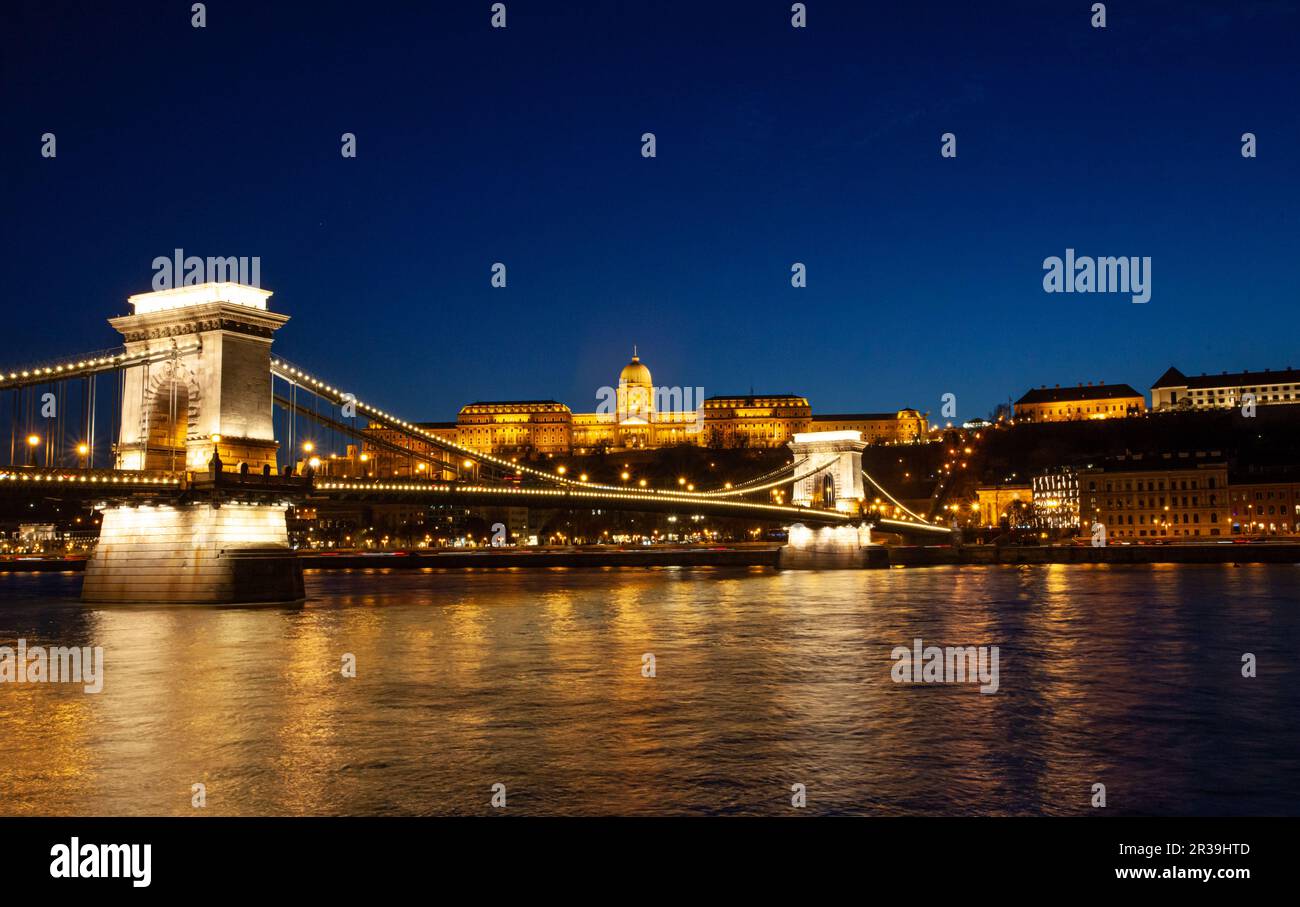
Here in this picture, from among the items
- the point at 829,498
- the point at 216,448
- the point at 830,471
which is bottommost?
the point at 829,498

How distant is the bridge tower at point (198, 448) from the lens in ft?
94.2

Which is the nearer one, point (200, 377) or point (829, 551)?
point (200, 377)

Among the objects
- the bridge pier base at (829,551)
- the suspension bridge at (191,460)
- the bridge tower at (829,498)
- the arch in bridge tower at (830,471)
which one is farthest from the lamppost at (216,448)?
the arch in bridge tower at (830,471)

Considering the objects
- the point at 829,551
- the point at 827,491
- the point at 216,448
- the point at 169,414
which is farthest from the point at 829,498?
the point at 216,448

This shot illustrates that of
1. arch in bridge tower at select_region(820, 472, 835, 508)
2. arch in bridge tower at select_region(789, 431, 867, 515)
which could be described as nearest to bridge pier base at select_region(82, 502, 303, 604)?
arch in bridge tower at select_region(789, 431, 867, 515)

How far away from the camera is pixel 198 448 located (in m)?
29.3

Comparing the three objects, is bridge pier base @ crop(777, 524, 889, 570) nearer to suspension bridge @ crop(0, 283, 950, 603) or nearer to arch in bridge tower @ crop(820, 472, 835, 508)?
arch in bridge tower @ crop(820, 472, 835, 508)

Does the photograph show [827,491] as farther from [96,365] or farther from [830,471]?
[96,365]

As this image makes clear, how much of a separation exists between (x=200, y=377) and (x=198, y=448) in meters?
1.92

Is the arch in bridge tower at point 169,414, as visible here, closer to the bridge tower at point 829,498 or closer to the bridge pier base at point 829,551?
the bridge pier base at point 829,551

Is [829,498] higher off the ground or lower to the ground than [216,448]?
lower

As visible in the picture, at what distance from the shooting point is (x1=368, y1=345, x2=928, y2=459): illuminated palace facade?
514 ft
